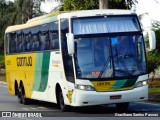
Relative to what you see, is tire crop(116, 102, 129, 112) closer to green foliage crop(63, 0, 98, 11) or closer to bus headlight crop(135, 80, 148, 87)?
bus headlight crop(135, 80, 148, 87)

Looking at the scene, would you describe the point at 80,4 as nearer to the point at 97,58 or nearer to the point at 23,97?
the point at 23,97

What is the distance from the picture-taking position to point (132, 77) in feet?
A: 59.5

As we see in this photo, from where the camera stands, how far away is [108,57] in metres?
18.1

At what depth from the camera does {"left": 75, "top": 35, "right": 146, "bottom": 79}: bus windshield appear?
59.1 feet

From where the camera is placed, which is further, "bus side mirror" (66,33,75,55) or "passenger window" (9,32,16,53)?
"passenger window" (9,32,16,53)

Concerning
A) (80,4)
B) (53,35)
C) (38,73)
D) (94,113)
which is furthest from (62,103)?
(80,4)

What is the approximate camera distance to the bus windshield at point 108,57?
709 inches

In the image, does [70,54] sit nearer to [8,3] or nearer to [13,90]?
[13,90]

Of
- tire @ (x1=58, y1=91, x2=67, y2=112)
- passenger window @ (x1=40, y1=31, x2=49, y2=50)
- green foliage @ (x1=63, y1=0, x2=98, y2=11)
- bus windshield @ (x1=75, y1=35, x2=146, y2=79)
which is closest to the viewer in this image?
bus windshield @ (x1=75, y1=35, x2=146, y2=79)

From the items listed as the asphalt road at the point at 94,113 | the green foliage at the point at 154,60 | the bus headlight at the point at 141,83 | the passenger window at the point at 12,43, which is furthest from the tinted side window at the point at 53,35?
the green foliage at the point at 154,60

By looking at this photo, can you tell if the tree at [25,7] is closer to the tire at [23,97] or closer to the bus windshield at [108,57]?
the tire at [23,97]

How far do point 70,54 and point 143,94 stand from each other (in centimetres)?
252

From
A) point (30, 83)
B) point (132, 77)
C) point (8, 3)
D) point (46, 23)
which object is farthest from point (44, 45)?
point (8, 3)

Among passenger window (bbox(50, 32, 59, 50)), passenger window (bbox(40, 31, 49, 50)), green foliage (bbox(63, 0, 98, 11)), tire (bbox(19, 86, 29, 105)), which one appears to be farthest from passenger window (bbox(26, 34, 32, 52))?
green foliage (bbox(63, 0, 98, 11))
